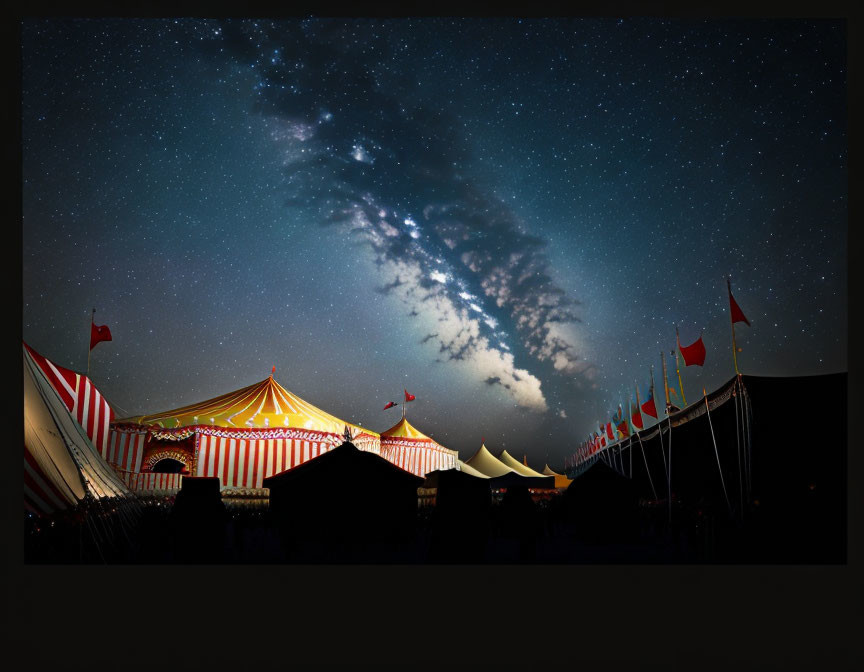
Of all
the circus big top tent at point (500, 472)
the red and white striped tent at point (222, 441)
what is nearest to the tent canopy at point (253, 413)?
the red and white striped tent at point (222, 441)

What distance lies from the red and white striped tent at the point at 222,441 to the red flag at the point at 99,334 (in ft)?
8.05

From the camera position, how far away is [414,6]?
196 inches

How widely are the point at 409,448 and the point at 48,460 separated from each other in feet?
34.4

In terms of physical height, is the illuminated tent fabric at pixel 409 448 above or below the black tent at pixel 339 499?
above

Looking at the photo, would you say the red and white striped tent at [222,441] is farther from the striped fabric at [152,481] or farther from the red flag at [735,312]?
the red flag at [735,312]

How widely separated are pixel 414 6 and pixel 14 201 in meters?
3.58

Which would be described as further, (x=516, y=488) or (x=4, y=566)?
(x=516, y=488)

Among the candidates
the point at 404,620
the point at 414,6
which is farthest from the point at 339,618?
the point at 414,6

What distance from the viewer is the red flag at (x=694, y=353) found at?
30.7 ft

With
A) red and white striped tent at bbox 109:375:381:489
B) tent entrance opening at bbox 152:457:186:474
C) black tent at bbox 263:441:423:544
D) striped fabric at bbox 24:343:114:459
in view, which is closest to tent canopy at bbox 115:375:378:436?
red and white striped tent at bbox 109:375:381:489

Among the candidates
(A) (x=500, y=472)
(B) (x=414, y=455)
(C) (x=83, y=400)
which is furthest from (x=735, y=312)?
(A) (x=500, y=472)

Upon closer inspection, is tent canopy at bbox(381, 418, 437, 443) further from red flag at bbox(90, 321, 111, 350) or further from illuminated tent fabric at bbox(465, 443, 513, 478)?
red flag at bbox(90, 321, 111, 350)

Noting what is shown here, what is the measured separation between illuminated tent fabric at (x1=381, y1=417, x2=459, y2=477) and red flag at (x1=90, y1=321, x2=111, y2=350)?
23.1 ft

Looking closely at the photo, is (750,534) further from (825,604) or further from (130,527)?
(130,527)
